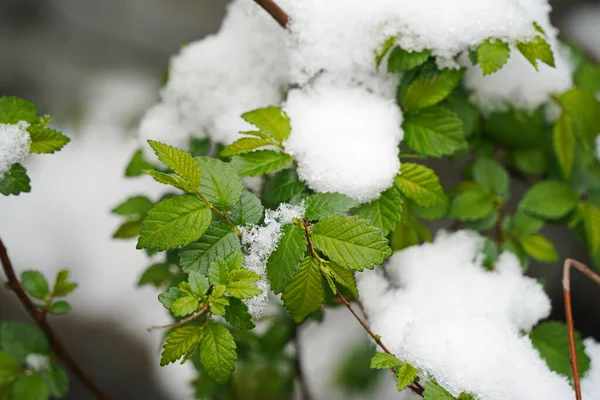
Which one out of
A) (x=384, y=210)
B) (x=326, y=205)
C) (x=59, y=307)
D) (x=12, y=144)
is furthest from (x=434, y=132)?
(x=59, y=307)

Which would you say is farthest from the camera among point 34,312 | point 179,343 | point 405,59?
point 34,312

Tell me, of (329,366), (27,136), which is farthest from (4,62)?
(329,366)

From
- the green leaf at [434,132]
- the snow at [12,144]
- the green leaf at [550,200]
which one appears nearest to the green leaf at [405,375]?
the green leaf at [434,132]

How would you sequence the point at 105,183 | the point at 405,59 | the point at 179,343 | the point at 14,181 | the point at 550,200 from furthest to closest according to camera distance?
the point at 105,183 < the point at 550,200 < the point at 405,59 < the point at 14,181 < the point at 179,343

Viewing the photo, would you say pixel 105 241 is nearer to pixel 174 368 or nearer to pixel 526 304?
pixel 174 368

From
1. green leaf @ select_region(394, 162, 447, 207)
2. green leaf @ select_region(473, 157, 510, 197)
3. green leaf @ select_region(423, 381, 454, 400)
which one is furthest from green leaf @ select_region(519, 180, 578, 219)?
green leaf @ select_region(423, 381, 454, 400)

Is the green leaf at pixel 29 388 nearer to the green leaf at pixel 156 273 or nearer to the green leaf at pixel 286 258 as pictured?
the green leaf at pixel 156 273

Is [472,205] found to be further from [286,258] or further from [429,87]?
[286,258]

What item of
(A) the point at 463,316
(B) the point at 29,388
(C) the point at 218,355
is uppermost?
(C) the point at 218,355
